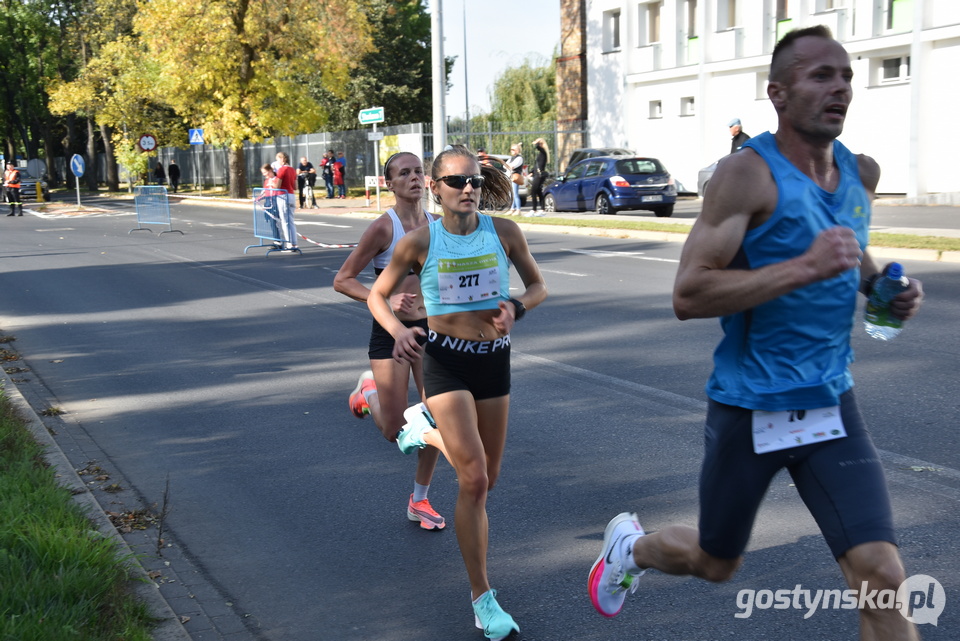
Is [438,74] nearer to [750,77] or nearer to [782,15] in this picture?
[750,77]

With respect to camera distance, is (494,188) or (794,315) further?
(494,188)

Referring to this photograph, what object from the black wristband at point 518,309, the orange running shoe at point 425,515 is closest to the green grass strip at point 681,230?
the orange running shoe at point 425,515

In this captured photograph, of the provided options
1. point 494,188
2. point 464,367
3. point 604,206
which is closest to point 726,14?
point 604,206

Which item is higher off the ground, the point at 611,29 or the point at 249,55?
the point at 611,29

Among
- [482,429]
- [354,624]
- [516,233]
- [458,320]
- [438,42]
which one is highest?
[438,42]

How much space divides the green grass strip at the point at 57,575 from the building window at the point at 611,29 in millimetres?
38379

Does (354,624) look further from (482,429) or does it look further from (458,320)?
(458,320)

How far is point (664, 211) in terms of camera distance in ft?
85.1

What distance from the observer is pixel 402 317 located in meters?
5.23

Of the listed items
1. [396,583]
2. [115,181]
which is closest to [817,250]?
[396,583]

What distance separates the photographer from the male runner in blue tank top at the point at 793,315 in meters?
2.86

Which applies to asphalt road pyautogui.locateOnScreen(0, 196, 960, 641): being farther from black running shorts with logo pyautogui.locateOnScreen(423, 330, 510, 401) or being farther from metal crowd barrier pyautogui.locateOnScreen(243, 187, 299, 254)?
metal crowd barrier pyautogui.locateOnScreen(243, 187, 299, 254)

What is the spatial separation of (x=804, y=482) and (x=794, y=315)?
489 mm

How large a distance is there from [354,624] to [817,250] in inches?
93.2
